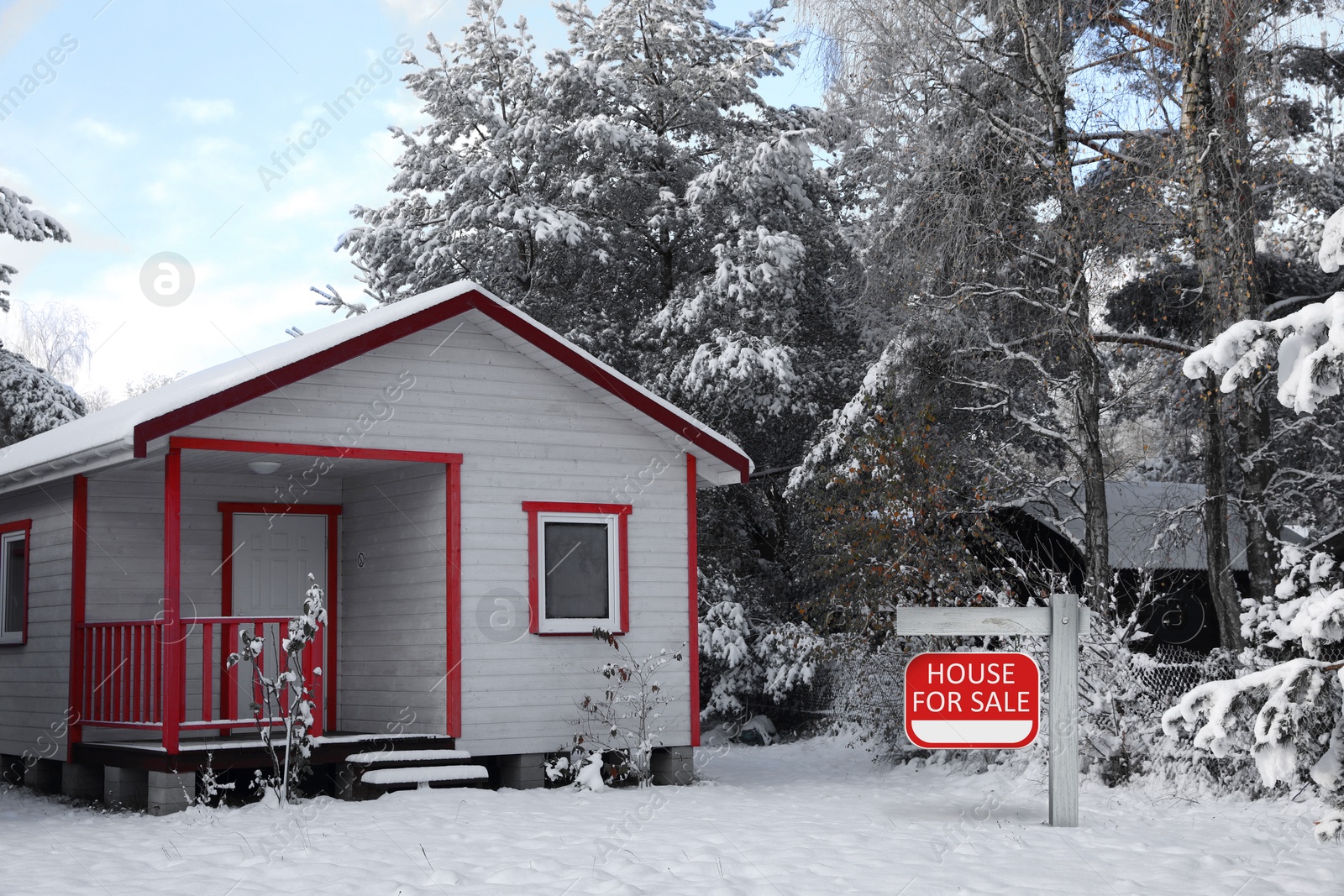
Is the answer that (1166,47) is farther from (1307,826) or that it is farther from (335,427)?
(335,427)

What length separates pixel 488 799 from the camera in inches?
418

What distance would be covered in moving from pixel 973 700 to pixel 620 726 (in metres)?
3.83

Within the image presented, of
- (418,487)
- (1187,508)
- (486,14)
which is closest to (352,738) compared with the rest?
(418,487)

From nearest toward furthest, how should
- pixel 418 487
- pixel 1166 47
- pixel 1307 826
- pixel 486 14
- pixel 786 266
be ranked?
pixel 1307 826
pixel 418 487
pixel 1166 47
pixel 786 266
pixel 486 14

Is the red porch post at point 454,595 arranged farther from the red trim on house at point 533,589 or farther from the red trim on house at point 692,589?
the red trim on house at point 692,589

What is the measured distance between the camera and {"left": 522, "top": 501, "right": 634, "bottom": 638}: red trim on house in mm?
11883

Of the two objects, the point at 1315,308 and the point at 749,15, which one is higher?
the point at 749,15

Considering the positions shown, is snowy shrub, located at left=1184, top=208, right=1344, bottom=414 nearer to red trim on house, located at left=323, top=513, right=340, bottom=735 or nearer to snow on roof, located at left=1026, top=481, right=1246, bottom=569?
snow on roof, located at left=1026, top=481, right=1246, bottom=569

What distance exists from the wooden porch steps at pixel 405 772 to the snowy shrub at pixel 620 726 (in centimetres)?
86

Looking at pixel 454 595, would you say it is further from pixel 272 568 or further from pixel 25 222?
pixel 25 222

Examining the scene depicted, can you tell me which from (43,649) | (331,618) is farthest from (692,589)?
(43,649)

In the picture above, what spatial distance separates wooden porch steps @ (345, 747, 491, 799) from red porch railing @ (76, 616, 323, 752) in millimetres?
485

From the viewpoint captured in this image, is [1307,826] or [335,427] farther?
[335,427]

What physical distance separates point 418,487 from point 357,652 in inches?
73.3
